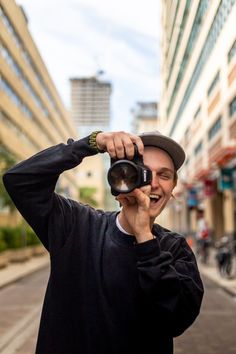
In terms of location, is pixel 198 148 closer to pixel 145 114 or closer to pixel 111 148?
pixel 111 148

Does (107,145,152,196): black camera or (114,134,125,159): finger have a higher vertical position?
(114,134,125,159): finger

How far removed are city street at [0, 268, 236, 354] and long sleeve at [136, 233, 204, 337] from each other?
4783 mm

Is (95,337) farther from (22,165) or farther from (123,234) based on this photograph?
(22,165)

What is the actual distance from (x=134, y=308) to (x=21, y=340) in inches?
227

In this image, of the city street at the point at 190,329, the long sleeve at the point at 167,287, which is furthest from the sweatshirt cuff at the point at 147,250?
the city street at the point at 190,329

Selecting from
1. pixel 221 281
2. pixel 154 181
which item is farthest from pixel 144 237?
pixel 221 281

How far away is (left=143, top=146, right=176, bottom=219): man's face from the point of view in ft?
6.31

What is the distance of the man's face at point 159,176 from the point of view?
6.31ft

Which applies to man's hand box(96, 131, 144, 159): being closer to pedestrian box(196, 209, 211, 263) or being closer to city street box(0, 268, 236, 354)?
city street box(0, 268, 236, 354)

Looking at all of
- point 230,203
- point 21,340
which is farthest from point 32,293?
point 230,203

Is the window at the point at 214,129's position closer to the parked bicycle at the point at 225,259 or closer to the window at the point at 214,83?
the window at the point at 214,83

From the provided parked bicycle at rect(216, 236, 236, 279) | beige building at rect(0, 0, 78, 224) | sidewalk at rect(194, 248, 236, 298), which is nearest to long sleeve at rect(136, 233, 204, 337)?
sidewalk at rect(194, 248, 236, 298)

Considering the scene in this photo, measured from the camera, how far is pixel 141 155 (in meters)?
1.80

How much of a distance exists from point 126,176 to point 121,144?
0.12 metres
